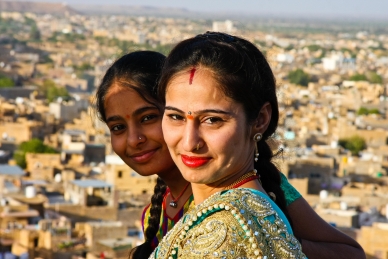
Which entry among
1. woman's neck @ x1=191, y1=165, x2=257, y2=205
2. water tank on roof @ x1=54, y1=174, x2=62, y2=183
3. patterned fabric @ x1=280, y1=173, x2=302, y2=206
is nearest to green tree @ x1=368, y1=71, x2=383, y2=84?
water tank on roof @ x1=54, y1=174, x2=62, y2=183

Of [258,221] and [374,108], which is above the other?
[258,221]

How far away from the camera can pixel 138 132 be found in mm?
2424

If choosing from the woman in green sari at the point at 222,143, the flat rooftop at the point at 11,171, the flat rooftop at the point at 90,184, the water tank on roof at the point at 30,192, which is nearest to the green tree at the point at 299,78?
the flat rooftop at the point at 11,171

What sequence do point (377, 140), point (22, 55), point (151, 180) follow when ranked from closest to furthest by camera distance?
point (151, 180), point (377, 140), point (22, 55)

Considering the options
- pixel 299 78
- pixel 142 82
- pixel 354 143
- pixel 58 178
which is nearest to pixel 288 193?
pixel 142 82

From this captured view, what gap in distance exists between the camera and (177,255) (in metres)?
1.89

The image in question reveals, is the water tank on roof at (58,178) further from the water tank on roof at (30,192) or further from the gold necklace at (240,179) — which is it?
the gold necklace at (240,179)

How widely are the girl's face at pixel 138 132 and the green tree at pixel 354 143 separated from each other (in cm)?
2132

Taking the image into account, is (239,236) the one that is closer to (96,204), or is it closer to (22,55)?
(96,204)

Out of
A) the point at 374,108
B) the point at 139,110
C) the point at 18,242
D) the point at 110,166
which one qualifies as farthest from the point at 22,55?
the point at 139,110

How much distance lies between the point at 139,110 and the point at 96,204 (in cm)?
1259

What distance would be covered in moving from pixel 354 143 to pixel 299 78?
83.1ft

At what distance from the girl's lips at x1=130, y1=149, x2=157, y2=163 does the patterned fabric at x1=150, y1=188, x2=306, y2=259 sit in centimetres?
52

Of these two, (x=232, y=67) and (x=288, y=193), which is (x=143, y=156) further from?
(x=232, y=67)
